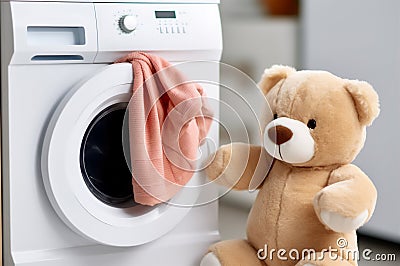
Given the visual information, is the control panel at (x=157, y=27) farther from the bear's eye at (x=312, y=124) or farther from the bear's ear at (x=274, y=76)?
the bear's eye at (x=312, y=124)

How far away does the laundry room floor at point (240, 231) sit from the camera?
7.46ft

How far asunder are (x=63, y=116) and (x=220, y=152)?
432mm

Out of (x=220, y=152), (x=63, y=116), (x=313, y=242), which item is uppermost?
(x=63, y=116)

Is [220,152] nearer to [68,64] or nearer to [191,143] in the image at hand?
[191,143]

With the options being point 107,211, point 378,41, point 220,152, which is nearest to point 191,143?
point 220,152

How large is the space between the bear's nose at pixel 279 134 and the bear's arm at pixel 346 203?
16cm

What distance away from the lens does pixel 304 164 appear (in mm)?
1723

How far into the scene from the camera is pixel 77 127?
1.67 meters

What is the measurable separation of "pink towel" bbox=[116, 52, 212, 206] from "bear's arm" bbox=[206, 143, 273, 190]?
8 centimetres

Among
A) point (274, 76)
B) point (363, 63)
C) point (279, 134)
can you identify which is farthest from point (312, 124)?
point (363, 63)

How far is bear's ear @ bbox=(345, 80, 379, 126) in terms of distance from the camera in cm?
167

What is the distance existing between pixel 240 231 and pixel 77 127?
98cm

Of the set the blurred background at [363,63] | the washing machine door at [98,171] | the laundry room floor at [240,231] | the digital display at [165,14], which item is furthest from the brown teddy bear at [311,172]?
the laundry room floor at [240,231]

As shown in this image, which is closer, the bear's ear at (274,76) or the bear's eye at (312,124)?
the bear's eye at (312,124)
